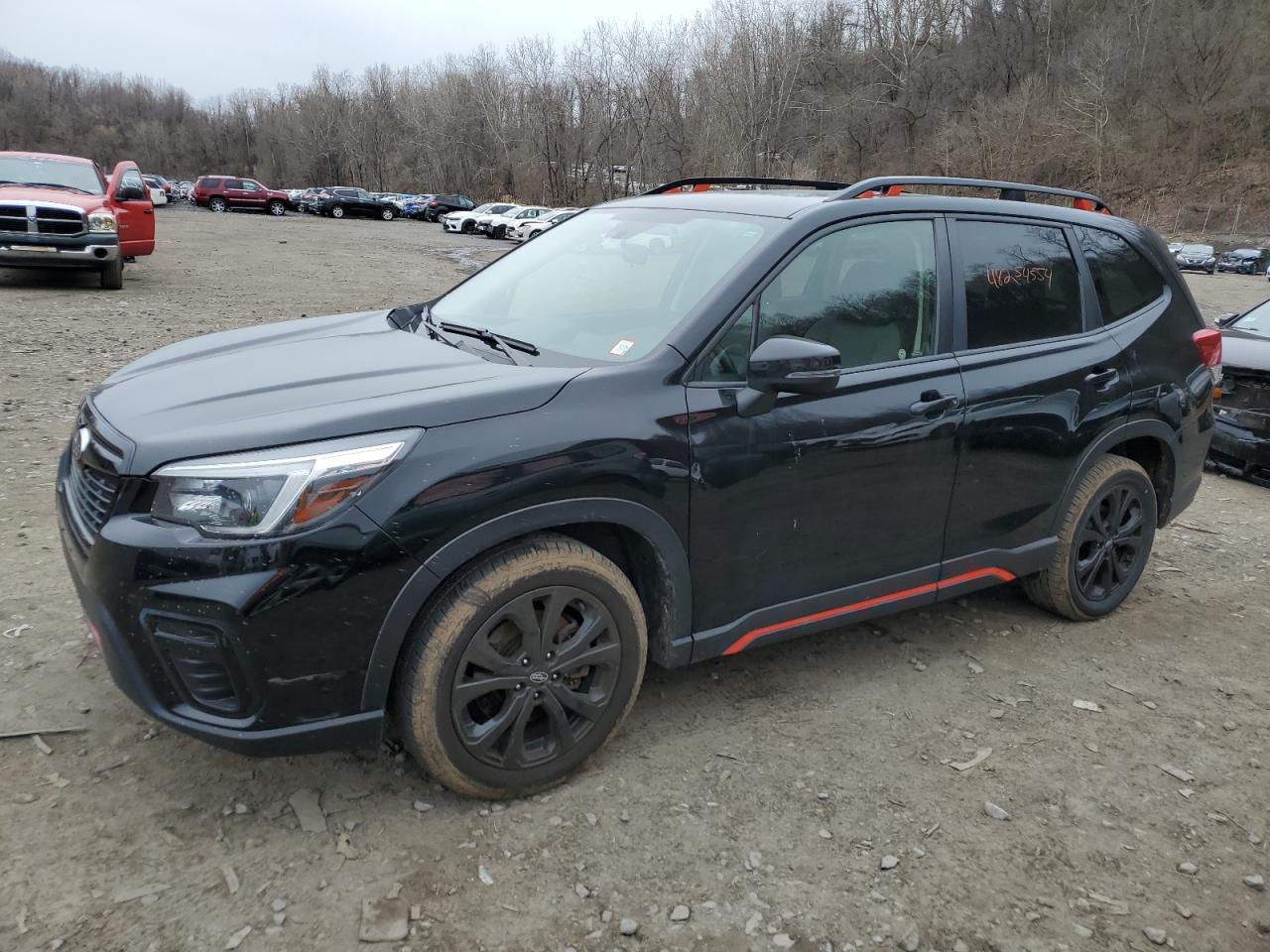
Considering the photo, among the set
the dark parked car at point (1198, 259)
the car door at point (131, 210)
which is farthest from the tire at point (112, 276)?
the dark parked car at point (1198, 259)

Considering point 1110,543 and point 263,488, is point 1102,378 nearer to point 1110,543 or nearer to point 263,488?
point 1110,543

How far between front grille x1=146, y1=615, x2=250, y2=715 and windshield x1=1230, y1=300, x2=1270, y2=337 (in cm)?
795

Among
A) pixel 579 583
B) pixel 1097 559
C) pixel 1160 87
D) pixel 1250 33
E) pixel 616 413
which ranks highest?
pixel 1250 33

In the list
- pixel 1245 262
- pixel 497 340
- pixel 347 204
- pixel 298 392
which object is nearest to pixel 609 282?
pixel 497 340

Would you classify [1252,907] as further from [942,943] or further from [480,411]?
[480,411]

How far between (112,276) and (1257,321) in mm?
13809

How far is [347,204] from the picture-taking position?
5144 cm

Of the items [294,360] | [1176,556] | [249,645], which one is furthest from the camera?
[1176,556]

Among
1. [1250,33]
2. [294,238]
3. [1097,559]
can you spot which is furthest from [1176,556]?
[1250,33]

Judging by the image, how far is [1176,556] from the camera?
545 centimetres

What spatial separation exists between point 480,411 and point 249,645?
0.85 meters

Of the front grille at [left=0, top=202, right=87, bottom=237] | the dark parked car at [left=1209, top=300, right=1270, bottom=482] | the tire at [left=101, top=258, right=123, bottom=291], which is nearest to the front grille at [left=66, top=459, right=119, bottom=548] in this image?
the dark parked car at [left=1209, top=300, right=1270, bottom=482]

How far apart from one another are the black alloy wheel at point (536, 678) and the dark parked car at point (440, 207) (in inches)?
2187

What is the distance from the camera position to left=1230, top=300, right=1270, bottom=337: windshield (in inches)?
299
